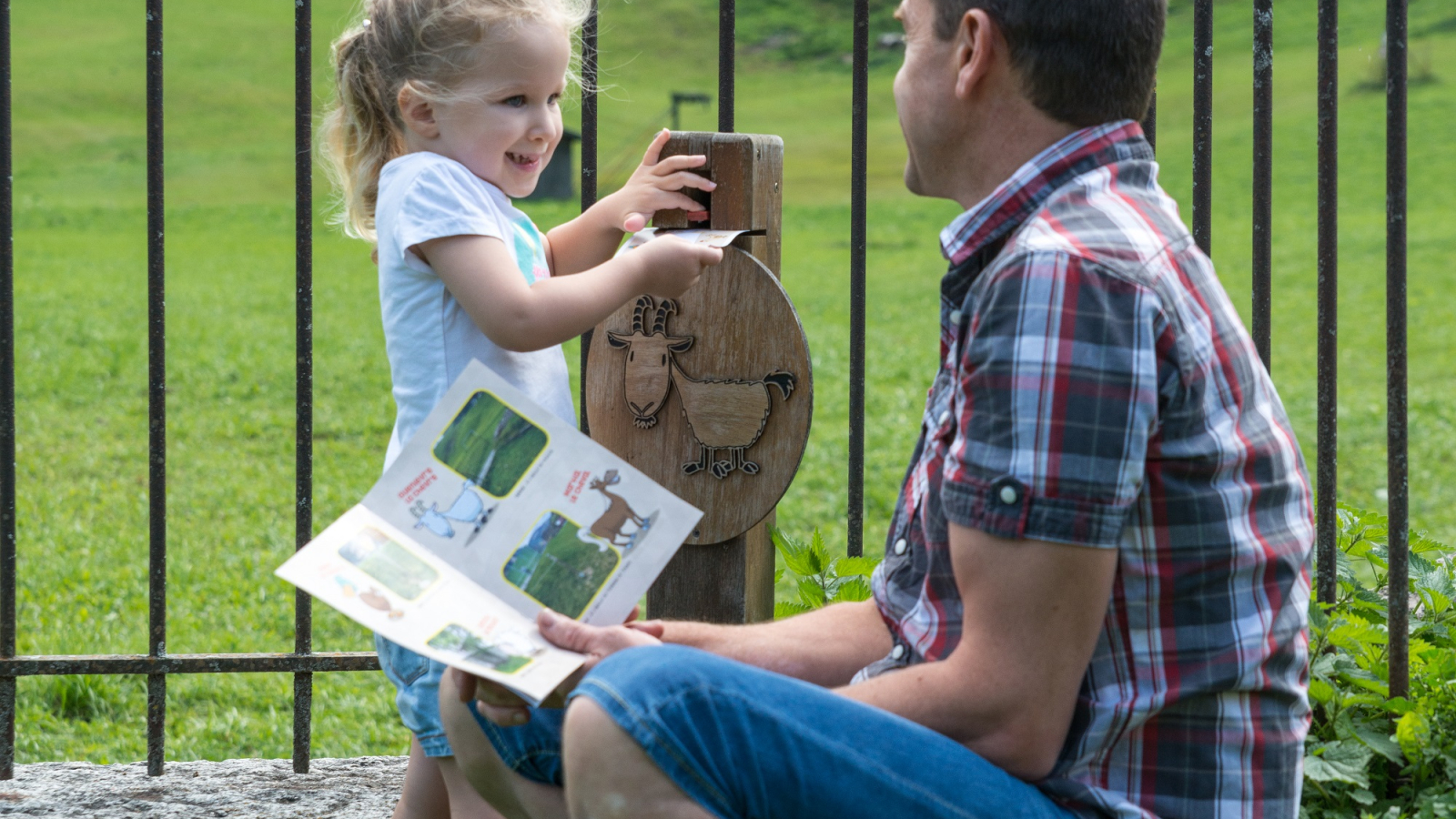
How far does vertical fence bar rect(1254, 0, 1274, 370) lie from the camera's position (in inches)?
92.9

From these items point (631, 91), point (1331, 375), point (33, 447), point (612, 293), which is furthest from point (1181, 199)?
point (631, 91)

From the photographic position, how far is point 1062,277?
4.50 ft

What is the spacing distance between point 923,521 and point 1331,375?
4.13ft

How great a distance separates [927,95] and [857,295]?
3.21 feet

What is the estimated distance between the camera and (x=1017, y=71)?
155cm

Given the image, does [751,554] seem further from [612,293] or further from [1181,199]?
[1181,199]

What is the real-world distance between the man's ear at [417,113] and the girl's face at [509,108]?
2 cm

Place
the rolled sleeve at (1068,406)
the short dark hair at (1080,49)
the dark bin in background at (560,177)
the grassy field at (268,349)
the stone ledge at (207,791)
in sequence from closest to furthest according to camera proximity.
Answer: the rolled sleeve at (1068,406) < the short dark hair at (1080,49) < the stone ledge at (207,791) < the grassy field at (268,349) < the dark bin in background at (560,177)

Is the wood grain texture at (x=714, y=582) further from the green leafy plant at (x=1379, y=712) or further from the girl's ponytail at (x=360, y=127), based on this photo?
the green leafy plant at (x=1379, y=712)

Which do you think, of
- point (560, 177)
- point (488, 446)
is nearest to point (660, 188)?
point (488, 446)

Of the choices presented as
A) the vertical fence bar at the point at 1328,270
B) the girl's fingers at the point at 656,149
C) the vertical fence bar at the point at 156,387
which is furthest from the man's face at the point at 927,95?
the vertical fence bar at the point at 156,387

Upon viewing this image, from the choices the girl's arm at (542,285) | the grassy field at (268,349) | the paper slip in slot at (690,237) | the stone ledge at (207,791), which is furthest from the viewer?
the grassy field at (268,349)

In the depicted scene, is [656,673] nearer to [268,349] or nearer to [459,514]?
[459,514]

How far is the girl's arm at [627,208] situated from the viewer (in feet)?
6.89
